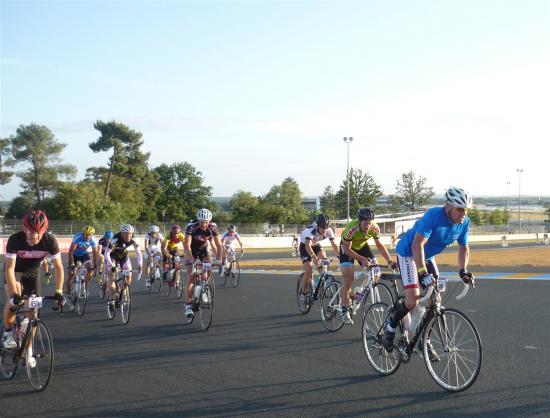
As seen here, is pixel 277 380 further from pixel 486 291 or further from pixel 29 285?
pixel 486 291

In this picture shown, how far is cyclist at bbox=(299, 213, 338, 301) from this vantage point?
11359mm

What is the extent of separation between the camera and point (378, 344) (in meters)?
7.35

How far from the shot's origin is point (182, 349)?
8.98 metres

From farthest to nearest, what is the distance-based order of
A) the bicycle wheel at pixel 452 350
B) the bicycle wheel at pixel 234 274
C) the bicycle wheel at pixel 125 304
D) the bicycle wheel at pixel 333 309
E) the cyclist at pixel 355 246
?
1. the bicycle wheel at pixel 234 274
2. the bicycle wheel at pixel 125 304
3. the bicycle wheel at pixel 333 309
4. the cyclist at pixel 355 246
5. the bicycle wheel at pixel 452 350

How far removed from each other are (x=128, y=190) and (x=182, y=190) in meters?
18.1

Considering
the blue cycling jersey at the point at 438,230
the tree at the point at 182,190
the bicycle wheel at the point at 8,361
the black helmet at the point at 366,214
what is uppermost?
the tree at the point at 182,190

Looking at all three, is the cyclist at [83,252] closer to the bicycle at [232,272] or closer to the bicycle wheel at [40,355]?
the bicycle at [232,272]

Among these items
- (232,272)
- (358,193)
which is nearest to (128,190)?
(358,193)

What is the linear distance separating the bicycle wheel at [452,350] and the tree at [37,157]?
72.5 m

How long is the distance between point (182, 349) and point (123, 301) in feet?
10.7

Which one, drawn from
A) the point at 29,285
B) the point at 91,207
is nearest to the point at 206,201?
the point at 91,207

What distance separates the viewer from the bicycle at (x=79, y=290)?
13.3 m

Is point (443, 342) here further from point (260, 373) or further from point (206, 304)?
point (206, 304)

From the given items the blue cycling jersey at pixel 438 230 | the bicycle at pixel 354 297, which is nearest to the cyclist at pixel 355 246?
the bicycle at pixel 354 297
